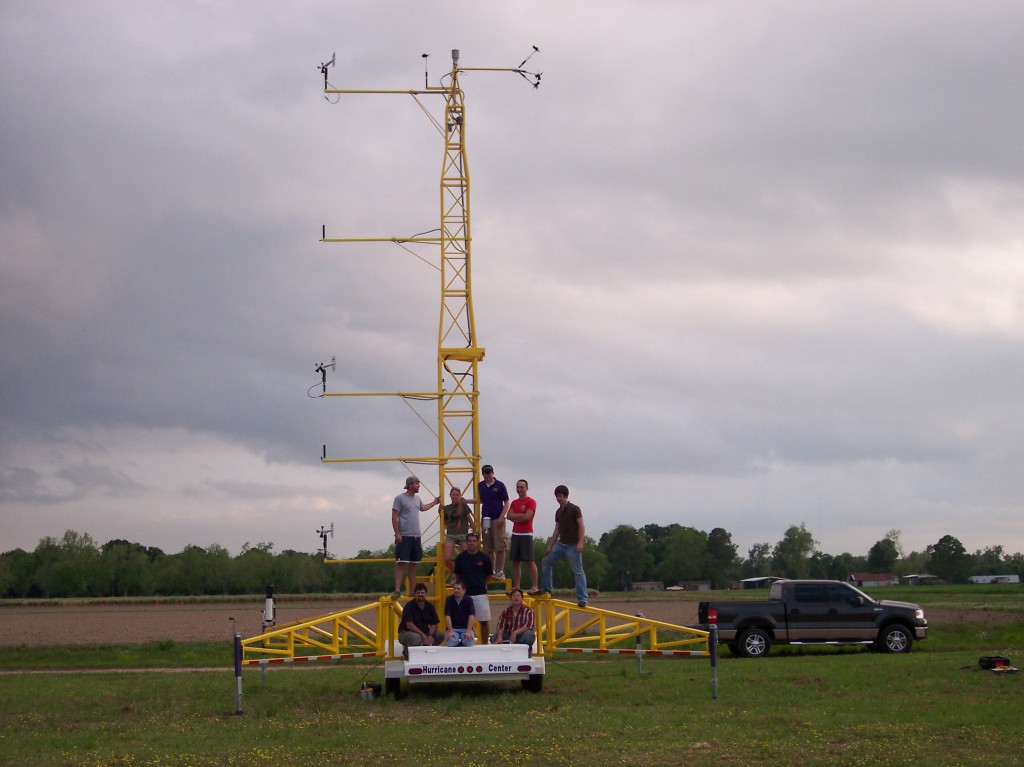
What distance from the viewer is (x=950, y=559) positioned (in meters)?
144

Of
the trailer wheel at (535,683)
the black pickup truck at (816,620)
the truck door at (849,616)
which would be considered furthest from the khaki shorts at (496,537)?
the truck door at (849,616)

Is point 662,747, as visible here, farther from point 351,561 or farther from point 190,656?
point 190,656

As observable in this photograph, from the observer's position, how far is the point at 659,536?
457 feet

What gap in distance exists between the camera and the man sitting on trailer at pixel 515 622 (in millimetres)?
16172

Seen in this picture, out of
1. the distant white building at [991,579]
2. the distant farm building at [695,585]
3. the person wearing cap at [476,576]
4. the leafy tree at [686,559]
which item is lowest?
the distant white building at [991,579]

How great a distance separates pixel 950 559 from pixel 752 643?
132085 mm

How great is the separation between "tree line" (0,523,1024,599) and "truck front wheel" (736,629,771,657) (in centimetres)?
5176

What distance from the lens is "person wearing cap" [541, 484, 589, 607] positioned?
1739cm

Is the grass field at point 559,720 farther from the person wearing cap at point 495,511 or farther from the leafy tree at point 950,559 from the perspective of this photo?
the leafy tree at point 950,559

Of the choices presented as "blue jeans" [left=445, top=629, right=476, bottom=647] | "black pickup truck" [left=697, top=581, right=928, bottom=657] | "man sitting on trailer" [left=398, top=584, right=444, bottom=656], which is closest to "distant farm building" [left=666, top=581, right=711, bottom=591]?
"black pickup truck" [left=697, top=581, right=928, bottom=657]

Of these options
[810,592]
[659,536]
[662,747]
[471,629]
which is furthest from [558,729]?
[659,536]

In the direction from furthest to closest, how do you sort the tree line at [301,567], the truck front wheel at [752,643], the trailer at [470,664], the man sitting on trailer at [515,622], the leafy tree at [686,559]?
the leafy tree at [686,559], the tree line at [301,567], the truck front wheel at [752,643], the man sitting on trailer at [515,622], the trailer at [470,664]

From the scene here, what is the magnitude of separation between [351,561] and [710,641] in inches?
235

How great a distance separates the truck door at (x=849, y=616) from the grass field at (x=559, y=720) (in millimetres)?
5032
